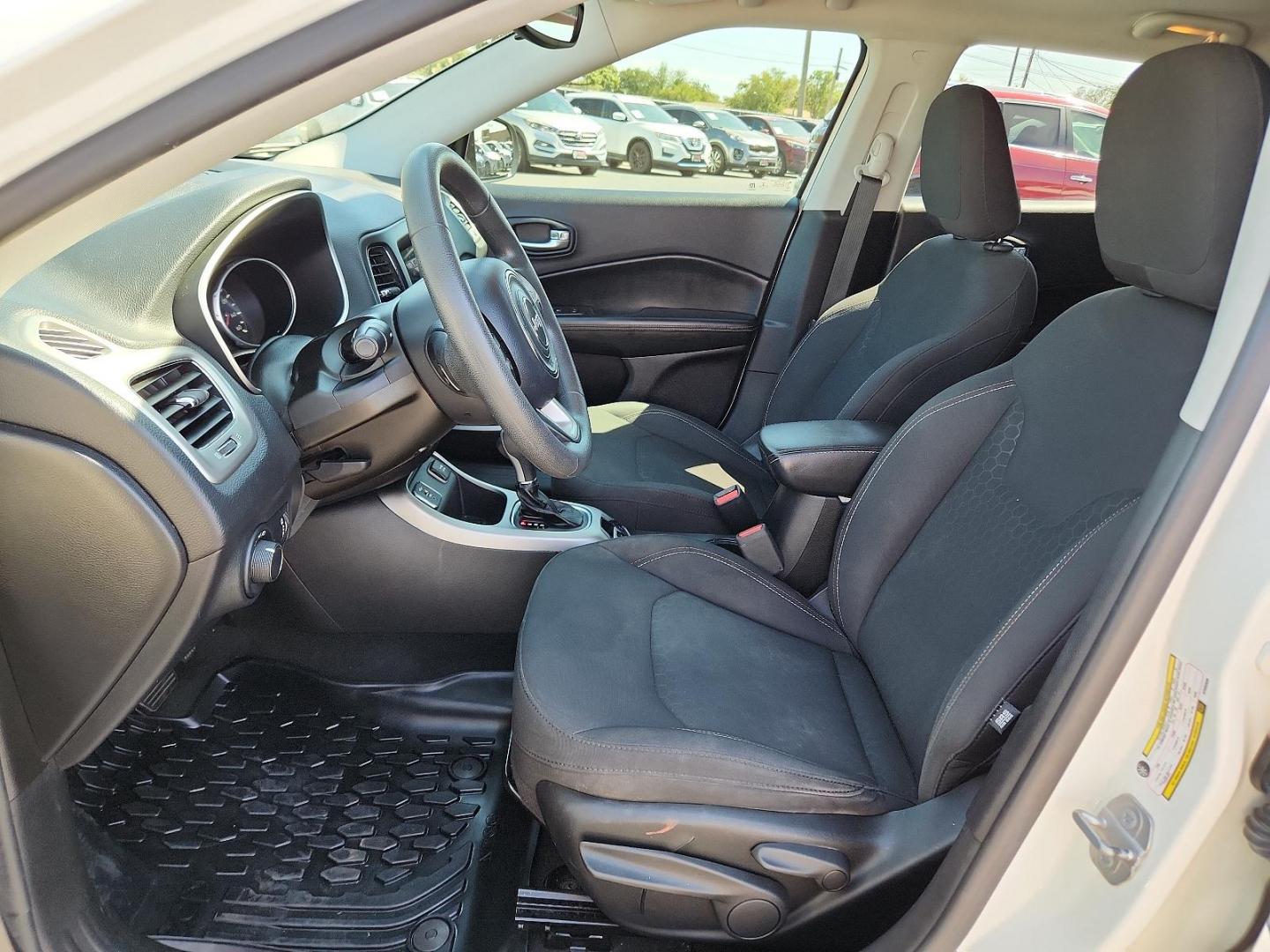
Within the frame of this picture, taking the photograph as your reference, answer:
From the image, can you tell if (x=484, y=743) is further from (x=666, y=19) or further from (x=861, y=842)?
(x=666, y=19)

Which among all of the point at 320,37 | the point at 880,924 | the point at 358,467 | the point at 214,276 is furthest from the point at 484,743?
the point at 320,37

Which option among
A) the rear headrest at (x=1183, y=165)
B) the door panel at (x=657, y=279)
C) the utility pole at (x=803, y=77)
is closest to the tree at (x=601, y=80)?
the door panel at (x=657, y=279)

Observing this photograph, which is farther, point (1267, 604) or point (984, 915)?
point (984, 915)

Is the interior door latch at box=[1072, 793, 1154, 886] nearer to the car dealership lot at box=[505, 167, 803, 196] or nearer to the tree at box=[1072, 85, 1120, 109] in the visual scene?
the tree at box=[1072, 85, 1120, 109]

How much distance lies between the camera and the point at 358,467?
1592mm

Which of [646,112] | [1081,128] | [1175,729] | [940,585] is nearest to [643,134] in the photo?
[646,112]

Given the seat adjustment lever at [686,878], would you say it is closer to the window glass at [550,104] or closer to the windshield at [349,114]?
the windshield at [349,114]

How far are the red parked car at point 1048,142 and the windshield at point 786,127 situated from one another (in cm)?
35

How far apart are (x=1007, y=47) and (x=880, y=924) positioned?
2.21 m

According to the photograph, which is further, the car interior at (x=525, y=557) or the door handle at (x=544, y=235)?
the door handle at (x=544, y=235)

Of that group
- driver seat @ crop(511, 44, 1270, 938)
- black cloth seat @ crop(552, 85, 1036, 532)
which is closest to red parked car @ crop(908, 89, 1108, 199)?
black cloth seat @ crop(552, 85, 1036, 532)

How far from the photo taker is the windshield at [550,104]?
2.46 metres

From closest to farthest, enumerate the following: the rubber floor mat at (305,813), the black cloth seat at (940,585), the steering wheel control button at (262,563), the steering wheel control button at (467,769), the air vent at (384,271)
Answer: the black cloth seat at (940,585)
the steering wheel control button at (262,563)
the rubber floor mat at (305,813)
the steering wheel control button at (467,769)
the air vent at (384,271)

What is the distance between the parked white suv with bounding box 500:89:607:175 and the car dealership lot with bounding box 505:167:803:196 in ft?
0.09
